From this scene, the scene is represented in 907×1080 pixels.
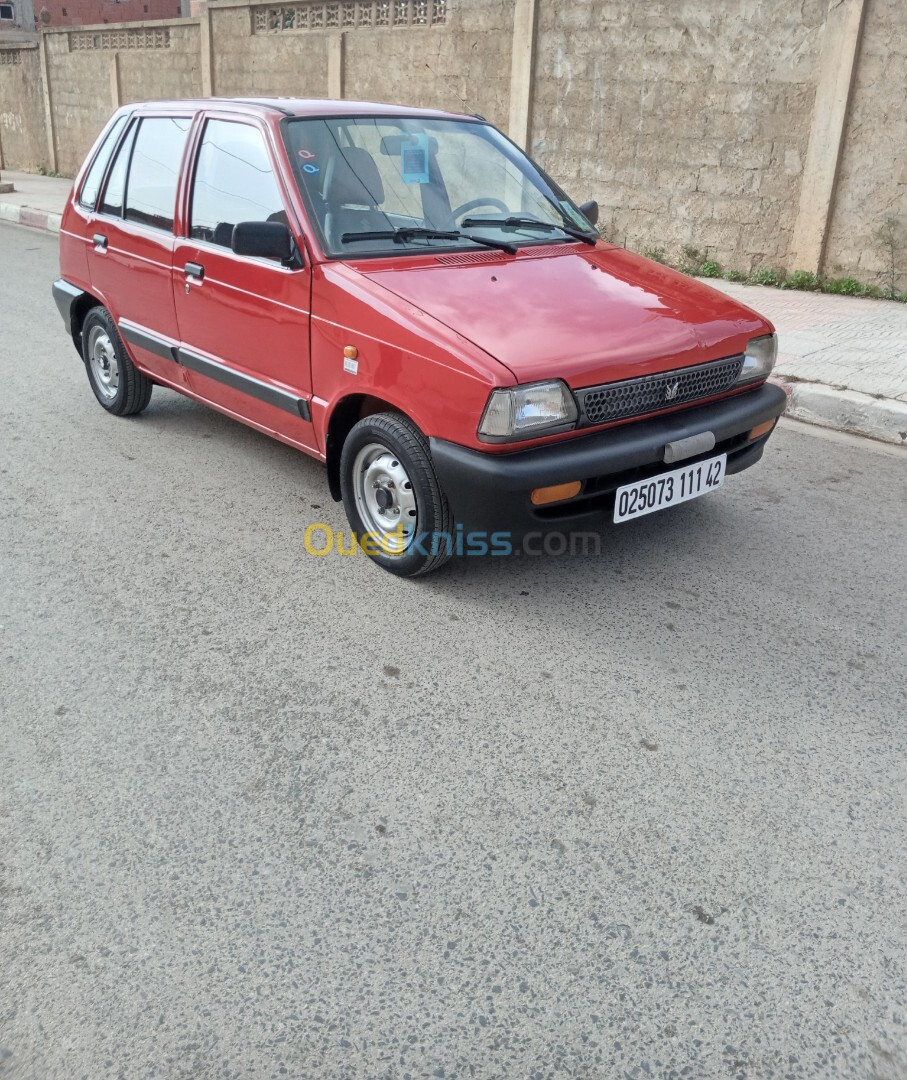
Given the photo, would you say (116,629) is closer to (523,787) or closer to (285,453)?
(523,787)

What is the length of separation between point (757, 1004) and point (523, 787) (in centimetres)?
90

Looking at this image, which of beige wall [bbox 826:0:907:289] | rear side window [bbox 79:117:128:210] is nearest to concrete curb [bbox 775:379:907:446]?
beige wall [bbox 826:0:907:289]

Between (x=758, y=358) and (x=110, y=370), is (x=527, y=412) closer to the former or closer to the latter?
(x=758, y=358)

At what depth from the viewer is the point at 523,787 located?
2.89 metres

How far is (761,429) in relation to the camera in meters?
4.38

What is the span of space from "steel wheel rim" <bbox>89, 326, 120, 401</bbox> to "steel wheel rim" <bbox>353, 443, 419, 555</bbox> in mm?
2408

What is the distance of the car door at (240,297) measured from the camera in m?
4.28

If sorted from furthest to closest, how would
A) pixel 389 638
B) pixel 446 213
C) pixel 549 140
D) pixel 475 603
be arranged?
1. pixel 549 140
2. pixel 446 213
3. pixel 475 603
4. pixel 389 638

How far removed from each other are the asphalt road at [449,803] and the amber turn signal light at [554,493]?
0.52m

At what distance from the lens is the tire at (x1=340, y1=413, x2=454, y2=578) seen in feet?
12.4

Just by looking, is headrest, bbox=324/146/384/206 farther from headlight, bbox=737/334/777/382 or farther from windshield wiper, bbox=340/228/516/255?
headlight, bbox=737/334/777/382

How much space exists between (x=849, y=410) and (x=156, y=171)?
4.38 metres

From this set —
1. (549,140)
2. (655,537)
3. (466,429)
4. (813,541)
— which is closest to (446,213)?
(466,429)

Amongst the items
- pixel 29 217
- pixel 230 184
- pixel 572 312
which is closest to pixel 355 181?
pixel 230 184
